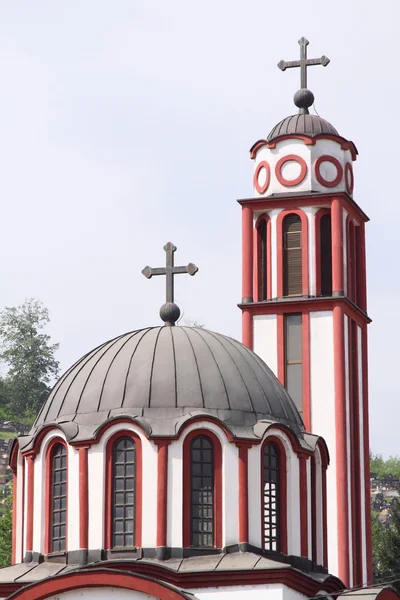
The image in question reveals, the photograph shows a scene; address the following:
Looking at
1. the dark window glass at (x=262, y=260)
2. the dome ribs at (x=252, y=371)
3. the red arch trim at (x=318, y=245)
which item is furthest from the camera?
the dark window glass at (x=262, y=260)

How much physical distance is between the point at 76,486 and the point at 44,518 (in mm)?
1147

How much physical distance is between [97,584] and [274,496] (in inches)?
200

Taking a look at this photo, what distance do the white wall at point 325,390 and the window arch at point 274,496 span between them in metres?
11.3

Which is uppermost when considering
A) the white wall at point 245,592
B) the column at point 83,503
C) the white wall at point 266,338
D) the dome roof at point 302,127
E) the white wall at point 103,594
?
the dome roof at point 302,127

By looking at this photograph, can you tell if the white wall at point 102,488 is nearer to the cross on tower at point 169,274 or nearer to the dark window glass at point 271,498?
the dark window glass at point 271,498

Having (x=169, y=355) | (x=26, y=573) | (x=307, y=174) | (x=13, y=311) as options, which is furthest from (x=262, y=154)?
(x=13, y=311)

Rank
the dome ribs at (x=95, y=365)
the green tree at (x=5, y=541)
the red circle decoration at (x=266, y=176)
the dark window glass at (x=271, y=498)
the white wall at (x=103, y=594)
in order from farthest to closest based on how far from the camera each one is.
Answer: the green tree at (x=5, y=541) → the red circle decoration at (x=266, y=176) → the dome ribs at (x=95, y=365) → the dark window glass at (x=271, y=498) → the white wall at (x=103, y=594)

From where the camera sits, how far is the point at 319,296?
47438 mm

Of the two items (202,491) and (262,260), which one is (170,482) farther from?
(262,260)

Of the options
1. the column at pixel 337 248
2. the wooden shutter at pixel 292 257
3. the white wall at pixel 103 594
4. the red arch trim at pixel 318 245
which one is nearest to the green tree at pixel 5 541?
the wooden shutter at pixel 292 257

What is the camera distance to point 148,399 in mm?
34125

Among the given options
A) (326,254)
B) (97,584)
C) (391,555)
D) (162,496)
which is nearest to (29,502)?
(162,496)

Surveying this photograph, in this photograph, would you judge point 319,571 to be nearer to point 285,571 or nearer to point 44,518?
point 285,571

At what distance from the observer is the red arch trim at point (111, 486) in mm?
33219
